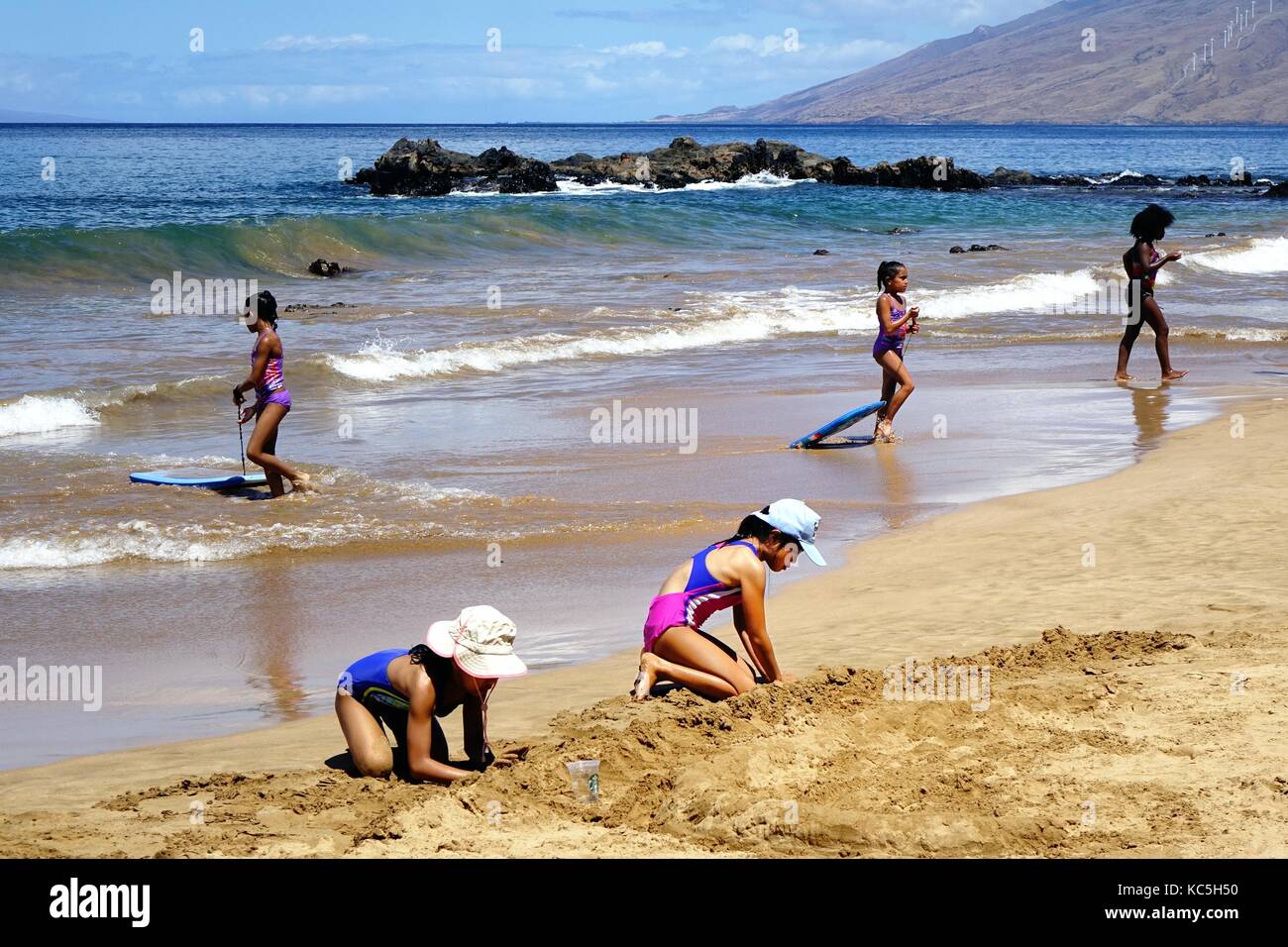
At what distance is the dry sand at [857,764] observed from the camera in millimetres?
4188

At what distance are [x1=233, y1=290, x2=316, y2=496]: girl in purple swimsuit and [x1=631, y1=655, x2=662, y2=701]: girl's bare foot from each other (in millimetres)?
5254

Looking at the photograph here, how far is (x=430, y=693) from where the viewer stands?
5.13 metres

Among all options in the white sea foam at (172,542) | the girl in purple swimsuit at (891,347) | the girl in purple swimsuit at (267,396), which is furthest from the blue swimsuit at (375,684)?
the girl in purple swimsuit at (891,347)

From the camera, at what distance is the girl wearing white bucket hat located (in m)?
5.00

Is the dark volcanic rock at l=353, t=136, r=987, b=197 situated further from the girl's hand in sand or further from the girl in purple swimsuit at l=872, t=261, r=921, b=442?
the girl's hand in sand

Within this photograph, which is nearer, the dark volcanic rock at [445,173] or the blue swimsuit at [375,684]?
the blue swimsuit at [375,684]

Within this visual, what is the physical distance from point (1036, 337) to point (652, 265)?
10655mm

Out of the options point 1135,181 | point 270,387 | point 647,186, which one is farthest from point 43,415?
point 1135,181

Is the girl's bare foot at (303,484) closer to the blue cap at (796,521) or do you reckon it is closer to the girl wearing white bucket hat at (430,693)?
the girl wearing white bucket hat at (430,693)

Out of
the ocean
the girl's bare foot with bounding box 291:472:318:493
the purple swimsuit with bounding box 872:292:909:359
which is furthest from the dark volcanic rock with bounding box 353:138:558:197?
the girl's bare foot with bounding box 291:472:318:493

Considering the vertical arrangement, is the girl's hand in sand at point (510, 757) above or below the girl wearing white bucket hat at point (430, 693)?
below

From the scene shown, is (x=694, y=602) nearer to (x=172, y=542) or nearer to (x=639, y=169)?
(x=172, y=542)

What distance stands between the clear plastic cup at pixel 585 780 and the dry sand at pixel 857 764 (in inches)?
1.8

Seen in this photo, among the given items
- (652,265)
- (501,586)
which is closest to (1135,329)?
(501,586)
